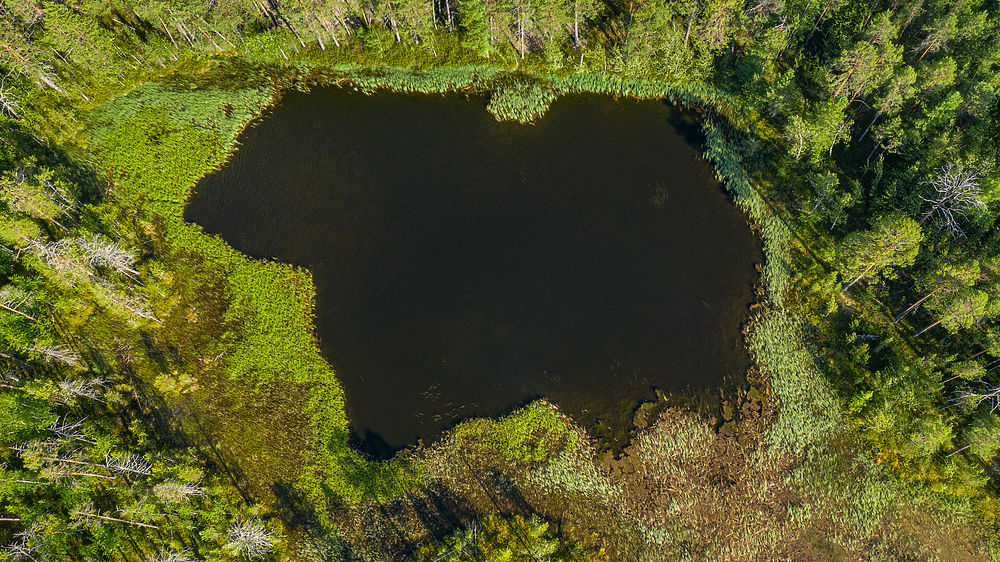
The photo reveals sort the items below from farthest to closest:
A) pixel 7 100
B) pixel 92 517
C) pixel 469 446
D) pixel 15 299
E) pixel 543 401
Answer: pixel 7 100 < pixel 543 401 < pixel 469 446 < pixel 15 299 < pixel 92 517

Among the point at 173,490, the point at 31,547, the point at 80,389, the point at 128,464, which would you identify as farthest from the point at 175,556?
the point at 80,389

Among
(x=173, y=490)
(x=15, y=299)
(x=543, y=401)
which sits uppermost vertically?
(x=15, y=299)

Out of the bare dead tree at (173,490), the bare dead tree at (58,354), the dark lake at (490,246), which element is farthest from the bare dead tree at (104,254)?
the bare dead tree at (173,490)

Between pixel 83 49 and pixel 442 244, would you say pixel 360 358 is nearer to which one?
pixel 442 244

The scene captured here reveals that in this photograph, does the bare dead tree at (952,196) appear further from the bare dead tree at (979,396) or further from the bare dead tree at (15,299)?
the bare dead tree at (15,299)

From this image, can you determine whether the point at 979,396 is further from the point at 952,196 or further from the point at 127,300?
the point at 127,300

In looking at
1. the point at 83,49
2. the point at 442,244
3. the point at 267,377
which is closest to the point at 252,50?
the point at 83,49
